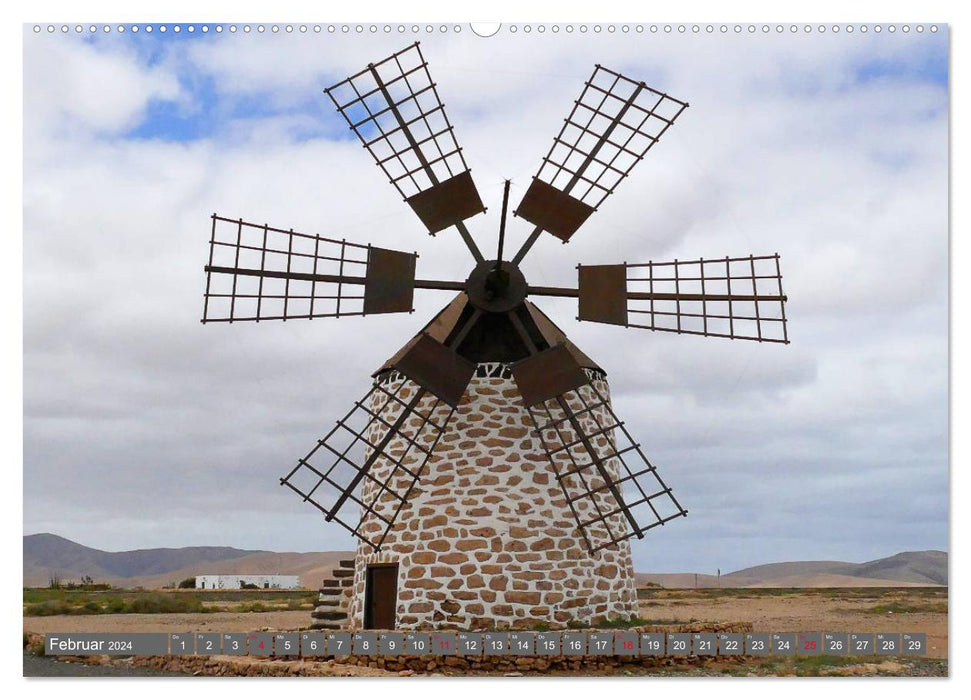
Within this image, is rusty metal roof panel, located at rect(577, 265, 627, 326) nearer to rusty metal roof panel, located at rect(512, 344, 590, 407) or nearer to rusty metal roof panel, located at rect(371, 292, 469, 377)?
rusty metal roof panel, located at rect(512, 344, 590, 407)

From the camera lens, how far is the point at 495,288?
9.95 metres

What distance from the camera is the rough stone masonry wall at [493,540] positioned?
967 centimetres

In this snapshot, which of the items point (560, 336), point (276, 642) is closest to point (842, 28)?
point (560, 336)

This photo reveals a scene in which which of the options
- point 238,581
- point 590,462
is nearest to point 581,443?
point 590,462

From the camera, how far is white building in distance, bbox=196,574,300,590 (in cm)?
1916

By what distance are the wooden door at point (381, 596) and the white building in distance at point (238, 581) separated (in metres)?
8.67

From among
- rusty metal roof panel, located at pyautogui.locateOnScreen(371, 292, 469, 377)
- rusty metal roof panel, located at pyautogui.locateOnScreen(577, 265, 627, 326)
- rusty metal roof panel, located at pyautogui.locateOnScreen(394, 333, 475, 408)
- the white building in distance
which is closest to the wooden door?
rusty metal roof panel, located at pyautogui.locateOnScreen(394, 333, 475, 408)

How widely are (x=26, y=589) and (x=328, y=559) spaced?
13.6 m

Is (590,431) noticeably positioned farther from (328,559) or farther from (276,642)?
(328,559)

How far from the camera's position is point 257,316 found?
31.6 ft

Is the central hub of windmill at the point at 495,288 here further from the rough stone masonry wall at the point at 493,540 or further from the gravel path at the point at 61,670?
the gravel path at the point at 61,670

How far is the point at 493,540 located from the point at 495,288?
7.40 ft

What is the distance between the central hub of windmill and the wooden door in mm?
2539

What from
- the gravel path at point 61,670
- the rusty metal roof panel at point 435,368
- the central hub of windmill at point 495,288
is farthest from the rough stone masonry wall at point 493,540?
the gravel path at point 61,670
